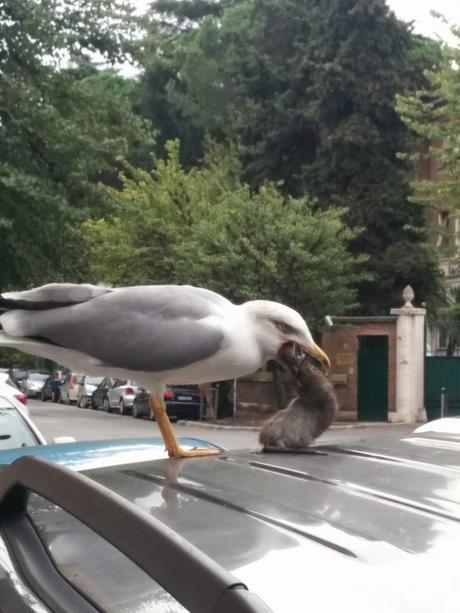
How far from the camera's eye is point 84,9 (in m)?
15.4

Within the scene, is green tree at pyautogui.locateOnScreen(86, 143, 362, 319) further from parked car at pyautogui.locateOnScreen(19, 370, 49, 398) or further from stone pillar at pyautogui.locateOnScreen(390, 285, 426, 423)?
parked car at pyautogui.locateOnScreen(19, 370, 49, 398)

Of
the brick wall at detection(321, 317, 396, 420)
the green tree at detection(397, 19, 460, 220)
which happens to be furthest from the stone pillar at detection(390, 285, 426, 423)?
the green tree at detection(397, 19, 460, 220)

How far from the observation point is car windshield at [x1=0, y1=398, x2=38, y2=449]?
7172 millimetres

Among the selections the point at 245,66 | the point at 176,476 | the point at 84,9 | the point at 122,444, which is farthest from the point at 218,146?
the point at 176,476

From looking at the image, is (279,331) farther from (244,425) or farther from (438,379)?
(438,379)

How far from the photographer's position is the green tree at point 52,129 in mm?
14281

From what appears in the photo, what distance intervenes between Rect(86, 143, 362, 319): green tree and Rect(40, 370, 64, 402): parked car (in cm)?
1477

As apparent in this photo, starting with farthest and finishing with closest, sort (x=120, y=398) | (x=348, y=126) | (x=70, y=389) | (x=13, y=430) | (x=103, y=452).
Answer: (x=70, y=389) → (x=120, y=398) → (x=348, y=126) → (x=13, y=430) → (x=103, y=452)

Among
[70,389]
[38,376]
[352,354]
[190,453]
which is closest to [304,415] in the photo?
[190,453]

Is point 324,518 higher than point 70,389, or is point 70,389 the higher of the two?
point 324,518

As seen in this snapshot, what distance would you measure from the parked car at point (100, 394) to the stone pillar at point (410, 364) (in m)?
11.3

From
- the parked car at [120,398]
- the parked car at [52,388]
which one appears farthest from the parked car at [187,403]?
the parked car at [52,388]

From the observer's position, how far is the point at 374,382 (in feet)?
88.3

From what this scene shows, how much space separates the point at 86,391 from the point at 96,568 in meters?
35.5
